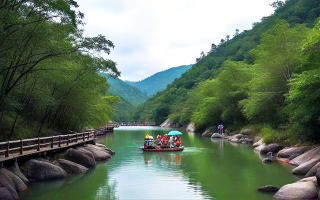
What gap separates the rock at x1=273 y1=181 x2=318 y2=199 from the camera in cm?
1178

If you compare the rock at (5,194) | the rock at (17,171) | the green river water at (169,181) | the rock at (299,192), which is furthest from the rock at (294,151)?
the rock at (5,194)

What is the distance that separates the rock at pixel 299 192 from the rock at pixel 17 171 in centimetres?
1097

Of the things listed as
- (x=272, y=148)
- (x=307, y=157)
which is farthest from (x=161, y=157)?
(x=307, y=157)

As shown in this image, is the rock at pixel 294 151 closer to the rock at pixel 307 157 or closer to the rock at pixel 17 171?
the rock at pixel 307 157

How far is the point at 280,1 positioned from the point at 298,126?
128m

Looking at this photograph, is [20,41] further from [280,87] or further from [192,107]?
[192,107]

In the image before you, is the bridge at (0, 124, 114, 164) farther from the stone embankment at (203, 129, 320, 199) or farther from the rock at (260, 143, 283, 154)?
the rock at (260, 143, 283, 154)

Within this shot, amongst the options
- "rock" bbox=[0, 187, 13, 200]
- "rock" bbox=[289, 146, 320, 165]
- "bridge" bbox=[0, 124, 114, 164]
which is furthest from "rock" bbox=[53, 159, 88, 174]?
"rock" bbox=[289, 146, 320, 165]

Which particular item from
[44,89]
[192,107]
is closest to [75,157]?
[44,89]

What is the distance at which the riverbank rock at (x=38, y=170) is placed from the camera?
50.5ft

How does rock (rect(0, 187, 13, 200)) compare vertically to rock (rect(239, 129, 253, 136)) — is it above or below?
below

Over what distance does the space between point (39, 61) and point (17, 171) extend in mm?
5181

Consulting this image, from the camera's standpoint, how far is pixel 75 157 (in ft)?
65.9

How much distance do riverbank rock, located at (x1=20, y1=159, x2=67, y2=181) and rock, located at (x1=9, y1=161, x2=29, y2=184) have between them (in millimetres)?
624
